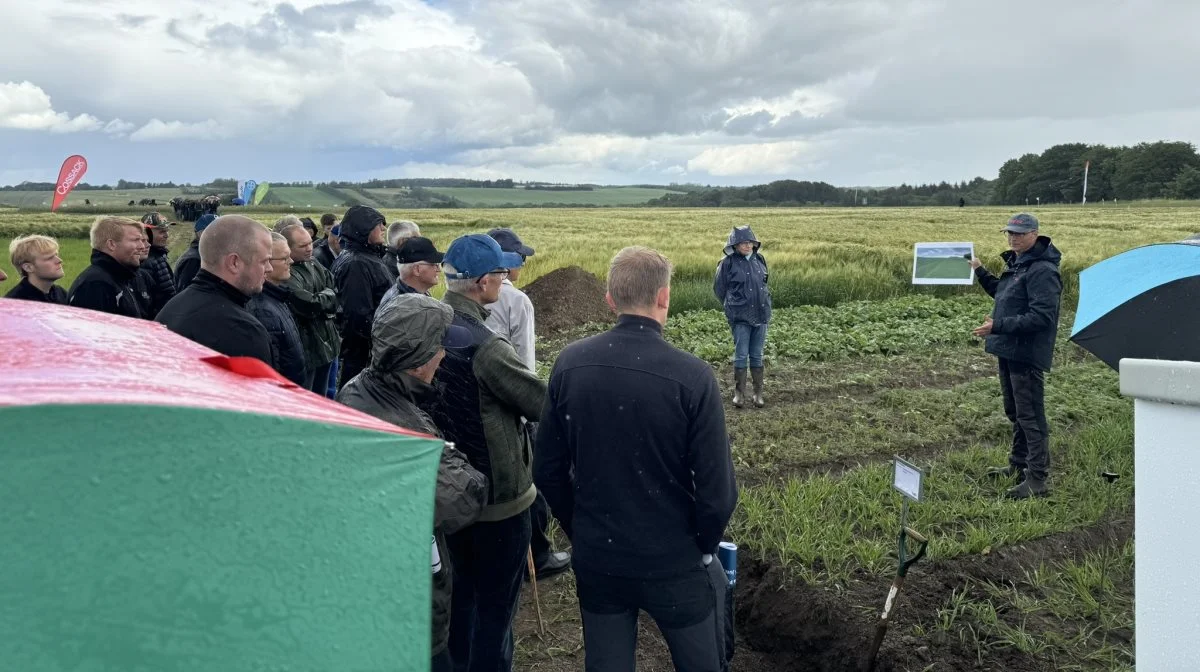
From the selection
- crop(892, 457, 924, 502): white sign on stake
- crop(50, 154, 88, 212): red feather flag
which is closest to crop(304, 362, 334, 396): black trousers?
crop(892, 457, 924, 502): white sign on stake

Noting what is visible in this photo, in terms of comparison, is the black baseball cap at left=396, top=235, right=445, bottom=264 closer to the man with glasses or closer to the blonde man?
the man with glasses

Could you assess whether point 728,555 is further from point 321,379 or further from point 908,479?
point 321,379

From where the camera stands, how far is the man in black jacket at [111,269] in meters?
5.24

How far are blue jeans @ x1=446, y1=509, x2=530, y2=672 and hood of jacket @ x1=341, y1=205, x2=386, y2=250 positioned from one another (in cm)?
358

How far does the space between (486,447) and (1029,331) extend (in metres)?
4.15

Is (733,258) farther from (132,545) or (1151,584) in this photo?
(132,545)

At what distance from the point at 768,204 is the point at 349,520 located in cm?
8852

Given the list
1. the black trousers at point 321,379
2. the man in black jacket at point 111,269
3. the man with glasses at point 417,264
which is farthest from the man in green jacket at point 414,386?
the black trousers at point 321,379

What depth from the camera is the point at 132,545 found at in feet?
3.68

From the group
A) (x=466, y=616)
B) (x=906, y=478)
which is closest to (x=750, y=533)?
(x=906, y=478)

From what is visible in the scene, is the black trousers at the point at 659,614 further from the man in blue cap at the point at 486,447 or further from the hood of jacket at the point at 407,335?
the hood of jacket at the point at 407,335

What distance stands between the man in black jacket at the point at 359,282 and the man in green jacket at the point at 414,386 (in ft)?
10.8

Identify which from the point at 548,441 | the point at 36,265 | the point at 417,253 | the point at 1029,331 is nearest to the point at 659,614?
the point at 548,441

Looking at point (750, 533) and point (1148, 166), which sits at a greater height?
point (1148, 166)
